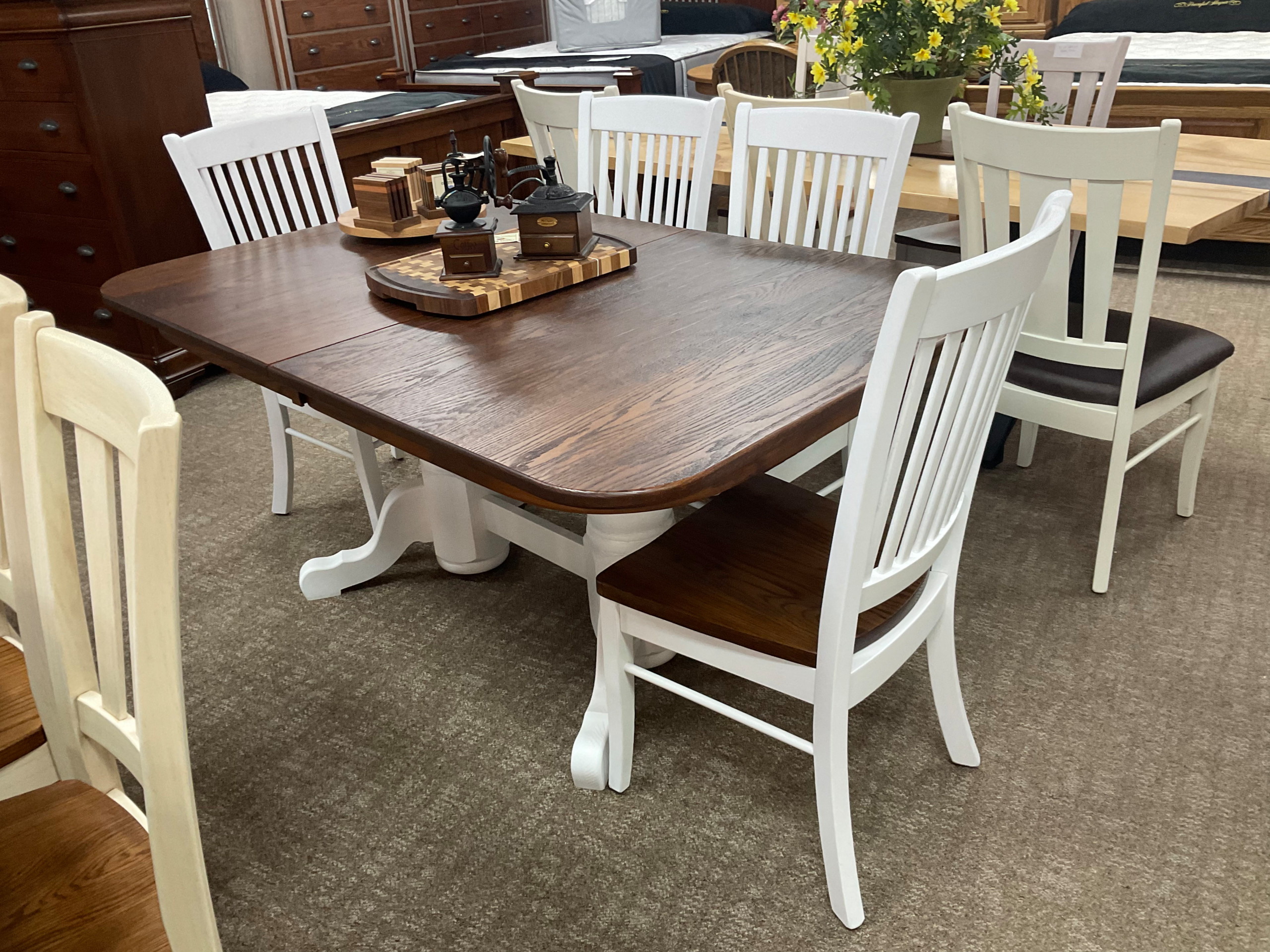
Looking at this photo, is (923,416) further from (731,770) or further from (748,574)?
(731,770)

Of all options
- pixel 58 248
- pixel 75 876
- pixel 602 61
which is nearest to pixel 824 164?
pixel 75 876

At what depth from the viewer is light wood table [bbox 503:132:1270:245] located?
2049 millimetres

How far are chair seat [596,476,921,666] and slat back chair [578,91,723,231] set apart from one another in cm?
92

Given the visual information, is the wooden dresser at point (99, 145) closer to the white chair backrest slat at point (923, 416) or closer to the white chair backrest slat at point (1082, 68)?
the white chair backrest slat at point (1082, 68)

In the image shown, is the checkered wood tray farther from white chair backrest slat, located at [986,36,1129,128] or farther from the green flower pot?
white chair backrest slat, located at [986,36,1129,128]

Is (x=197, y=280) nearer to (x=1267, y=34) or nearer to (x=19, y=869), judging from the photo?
(x=19, y=869)

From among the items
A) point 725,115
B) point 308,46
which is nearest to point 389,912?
point 725,115

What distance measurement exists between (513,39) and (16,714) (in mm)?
7025

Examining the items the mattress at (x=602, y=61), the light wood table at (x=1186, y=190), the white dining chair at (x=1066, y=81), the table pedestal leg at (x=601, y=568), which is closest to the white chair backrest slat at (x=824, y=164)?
the light wood table at (x=1186, y=190)

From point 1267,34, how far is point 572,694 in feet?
16.7

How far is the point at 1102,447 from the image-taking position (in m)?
2.78

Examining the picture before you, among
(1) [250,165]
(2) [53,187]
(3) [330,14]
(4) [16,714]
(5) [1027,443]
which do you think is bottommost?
(5) [1027,443]

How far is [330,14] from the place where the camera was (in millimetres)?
5949

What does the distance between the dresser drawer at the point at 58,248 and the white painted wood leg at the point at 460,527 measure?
1792mm
